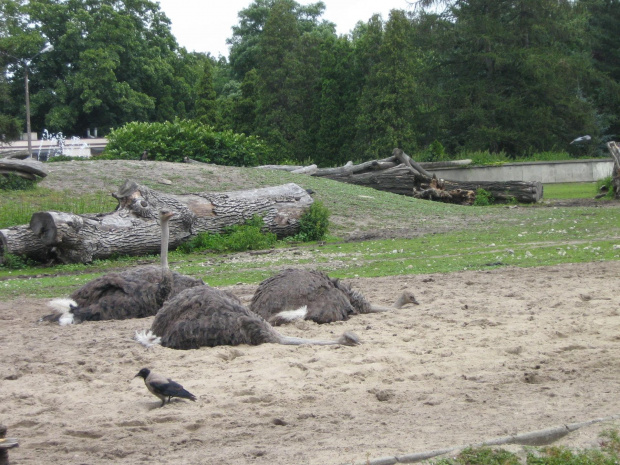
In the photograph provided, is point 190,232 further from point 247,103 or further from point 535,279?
point 247,103

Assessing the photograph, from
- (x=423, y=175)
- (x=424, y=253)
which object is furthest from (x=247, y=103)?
(x=424, y=253)

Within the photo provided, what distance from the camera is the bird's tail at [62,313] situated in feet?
27.7

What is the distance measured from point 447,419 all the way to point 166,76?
186ft

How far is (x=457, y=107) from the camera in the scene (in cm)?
4228

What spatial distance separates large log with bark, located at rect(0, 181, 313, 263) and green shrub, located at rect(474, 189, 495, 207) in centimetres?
865

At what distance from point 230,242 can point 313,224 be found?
2376mm

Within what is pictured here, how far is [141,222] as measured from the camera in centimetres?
1576

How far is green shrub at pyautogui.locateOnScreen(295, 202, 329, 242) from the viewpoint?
1806 cm

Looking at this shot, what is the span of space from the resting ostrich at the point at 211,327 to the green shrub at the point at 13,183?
1321 cm

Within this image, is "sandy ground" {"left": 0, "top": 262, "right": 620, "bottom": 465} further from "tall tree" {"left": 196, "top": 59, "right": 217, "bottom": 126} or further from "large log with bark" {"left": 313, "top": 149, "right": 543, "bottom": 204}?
"tall tree" {"left": 196, "top": 59, "right": 217, "bottom": 126}

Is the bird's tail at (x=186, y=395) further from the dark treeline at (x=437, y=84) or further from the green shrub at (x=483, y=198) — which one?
the dark treeline at (x=437, y=84)

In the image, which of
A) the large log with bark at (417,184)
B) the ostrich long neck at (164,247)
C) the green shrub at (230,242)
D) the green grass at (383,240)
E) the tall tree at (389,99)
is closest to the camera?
the ostrich long neck at (164,247)

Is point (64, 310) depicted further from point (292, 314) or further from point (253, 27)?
point (253, 27)

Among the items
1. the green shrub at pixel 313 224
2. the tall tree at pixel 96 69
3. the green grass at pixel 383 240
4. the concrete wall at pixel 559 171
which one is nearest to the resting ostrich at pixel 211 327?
the green grass at pixel 383 240
